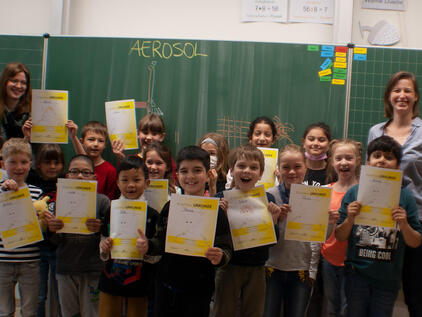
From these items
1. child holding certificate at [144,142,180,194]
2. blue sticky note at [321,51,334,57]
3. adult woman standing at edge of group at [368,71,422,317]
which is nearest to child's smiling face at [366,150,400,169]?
adult woman standing at edge of group at [368,71,422,317]

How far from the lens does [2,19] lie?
4.78 metres

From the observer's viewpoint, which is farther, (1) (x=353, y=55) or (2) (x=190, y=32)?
(2) (x=190, y=32)

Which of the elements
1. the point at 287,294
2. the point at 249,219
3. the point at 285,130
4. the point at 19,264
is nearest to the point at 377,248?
the point at 287,294

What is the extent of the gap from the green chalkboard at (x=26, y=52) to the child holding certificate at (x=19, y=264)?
5.01 ft

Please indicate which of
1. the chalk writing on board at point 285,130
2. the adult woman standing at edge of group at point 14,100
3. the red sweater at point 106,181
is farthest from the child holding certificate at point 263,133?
the adult woman standing at edge of group at point 14,100

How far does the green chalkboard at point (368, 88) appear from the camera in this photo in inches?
148

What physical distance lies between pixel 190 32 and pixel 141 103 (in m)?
1.22

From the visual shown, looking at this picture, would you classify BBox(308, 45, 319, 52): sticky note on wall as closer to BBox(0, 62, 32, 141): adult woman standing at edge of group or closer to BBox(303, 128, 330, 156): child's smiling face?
BBox(303, 128, 330, 156): child's smiling face

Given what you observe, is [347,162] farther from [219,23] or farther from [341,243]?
[219,23]

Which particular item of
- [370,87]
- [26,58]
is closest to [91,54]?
[26,58]

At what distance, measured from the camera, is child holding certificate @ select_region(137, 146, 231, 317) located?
86.3 inches

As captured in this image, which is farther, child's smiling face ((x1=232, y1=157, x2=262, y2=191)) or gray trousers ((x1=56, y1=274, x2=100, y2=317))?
gray trousers ((x1=56, y1=274, x2=100, y2=317))

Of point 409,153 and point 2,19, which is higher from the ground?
point 2,19

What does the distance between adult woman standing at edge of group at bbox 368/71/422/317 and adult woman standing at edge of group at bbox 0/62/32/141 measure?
115 inches
